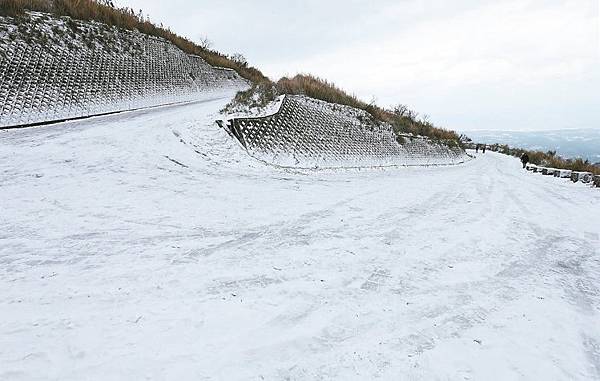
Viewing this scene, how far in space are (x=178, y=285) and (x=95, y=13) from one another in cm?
2204

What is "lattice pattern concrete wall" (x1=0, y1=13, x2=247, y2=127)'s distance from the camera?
467 inches

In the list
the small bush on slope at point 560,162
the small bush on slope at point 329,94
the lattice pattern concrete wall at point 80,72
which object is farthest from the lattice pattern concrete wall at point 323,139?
the small bush on slope at point 560,162

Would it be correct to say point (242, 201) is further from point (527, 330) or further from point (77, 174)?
point (527, 330)

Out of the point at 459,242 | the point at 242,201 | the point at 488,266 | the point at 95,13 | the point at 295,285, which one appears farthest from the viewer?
the point at 95,13

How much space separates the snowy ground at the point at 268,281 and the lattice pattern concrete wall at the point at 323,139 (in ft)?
13.6

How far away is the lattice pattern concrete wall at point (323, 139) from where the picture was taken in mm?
12188

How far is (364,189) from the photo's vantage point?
9281 mm

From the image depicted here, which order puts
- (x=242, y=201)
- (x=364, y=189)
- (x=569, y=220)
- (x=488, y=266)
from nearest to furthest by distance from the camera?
(x=488, y=266) → (x=242, y=201) → (x=569, y=220) → (x=364, y=189)

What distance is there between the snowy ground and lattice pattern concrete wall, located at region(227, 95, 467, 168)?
4148 mm

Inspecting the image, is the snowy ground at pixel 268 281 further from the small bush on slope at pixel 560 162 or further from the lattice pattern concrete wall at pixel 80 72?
the small bush on slope at pixel 560 162

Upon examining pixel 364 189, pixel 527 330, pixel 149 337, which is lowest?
pixel 149 337

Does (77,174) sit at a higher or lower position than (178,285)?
higher

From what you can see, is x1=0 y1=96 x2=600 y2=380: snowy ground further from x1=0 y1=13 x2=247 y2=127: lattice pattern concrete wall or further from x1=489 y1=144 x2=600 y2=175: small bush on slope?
x1=489 y1=144 x2=600 y2=175: small bush on slope

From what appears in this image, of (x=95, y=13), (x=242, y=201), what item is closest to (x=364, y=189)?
(x=242, y=201)
